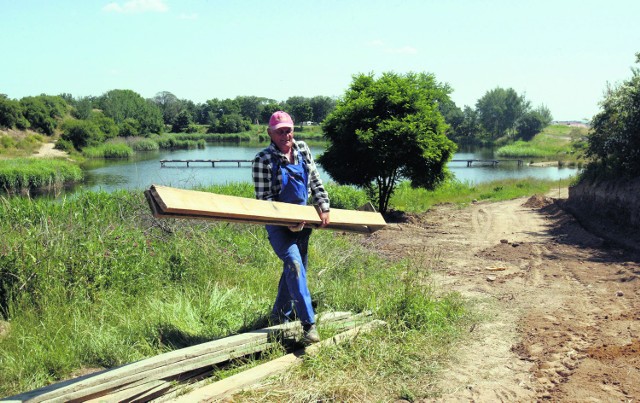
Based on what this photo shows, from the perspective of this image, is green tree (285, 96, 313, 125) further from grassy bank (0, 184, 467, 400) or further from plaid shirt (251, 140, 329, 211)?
plaid shirt (251, 140, 329, 211)

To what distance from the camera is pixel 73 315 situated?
5.07 metres

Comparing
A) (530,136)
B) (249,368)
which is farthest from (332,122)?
(530,136)

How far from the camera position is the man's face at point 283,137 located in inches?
174

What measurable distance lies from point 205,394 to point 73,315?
85.3 inches

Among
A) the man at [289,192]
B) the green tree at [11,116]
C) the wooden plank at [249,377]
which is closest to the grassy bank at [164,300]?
the wooden plank at [249,377]

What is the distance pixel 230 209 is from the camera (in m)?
3.74

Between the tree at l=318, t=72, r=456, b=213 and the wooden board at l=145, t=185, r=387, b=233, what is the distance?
1072cm

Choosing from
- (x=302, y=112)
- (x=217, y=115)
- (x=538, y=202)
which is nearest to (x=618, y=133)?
(x=538, y=202)

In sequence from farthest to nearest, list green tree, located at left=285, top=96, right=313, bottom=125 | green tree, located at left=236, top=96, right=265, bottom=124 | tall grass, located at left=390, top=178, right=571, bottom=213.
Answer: green tree, located at left=236, top=96, right=265, bottom=124 < green tree, located at left=285, top=96, right=313, bottom=125 < tall grass, located at left=390, top=178, right=571, bottom=213

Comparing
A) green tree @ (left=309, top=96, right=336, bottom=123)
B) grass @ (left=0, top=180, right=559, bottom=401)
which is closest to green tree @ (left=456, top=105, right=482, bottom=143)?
green tree @ (left=309, top=96, right=336, bottom=123)

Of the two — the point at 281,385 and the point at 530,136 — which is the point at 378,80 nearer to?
the point at 281,385

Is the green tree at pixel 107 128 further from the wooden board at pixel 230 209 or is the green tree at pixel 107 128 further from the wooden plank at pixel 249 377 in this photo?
the wooden plank at pixel 249 377

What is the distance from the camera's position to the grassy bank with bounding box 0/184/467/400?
4.34 meters

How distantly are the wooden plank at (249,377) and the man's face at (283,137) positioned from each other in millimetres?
1649
